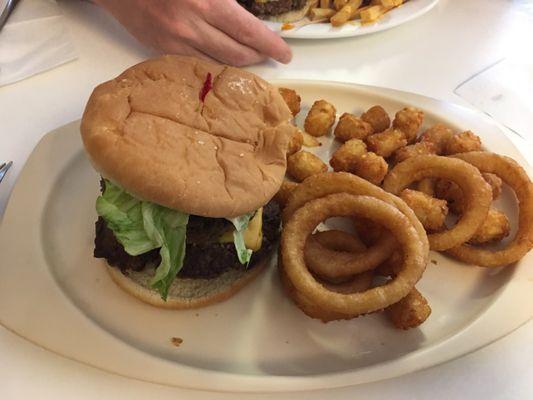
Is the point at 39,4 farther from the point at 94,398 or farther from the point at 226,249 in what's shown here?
the point at 94,398

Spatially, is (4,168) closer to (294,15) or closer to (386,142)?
(386,142)

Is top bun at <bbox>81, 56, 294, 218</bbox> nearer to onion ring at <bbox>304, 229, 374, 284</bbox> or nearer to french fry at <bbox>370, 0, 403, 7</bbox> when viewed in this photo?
onion ring at <bbox>304, 229, 374, 284</bbox>

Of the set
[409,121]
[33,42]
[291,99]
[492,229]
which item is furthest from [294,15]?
[492,229]

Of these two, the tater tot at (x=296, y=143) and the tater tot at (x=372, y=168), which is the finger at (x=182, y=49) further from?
the tater tot at (x=372, y=168)

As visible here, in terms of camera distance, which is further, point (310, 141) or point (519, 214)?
point (310, 141)

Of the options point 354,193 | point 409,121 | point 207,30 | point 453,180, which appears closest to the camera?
point 354,193

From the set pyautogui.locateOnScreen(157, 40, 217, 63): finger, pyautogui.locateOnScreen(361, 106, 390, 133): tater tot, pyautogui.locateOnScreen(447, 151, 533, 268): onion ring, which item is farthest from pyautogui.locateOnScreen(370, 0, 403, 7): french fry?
pyautogui.locateOnScreen(447, 151, 533, 268): onion ring

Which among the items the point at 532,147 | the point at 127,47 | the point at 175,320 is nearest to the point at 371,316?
the point at 175,320
